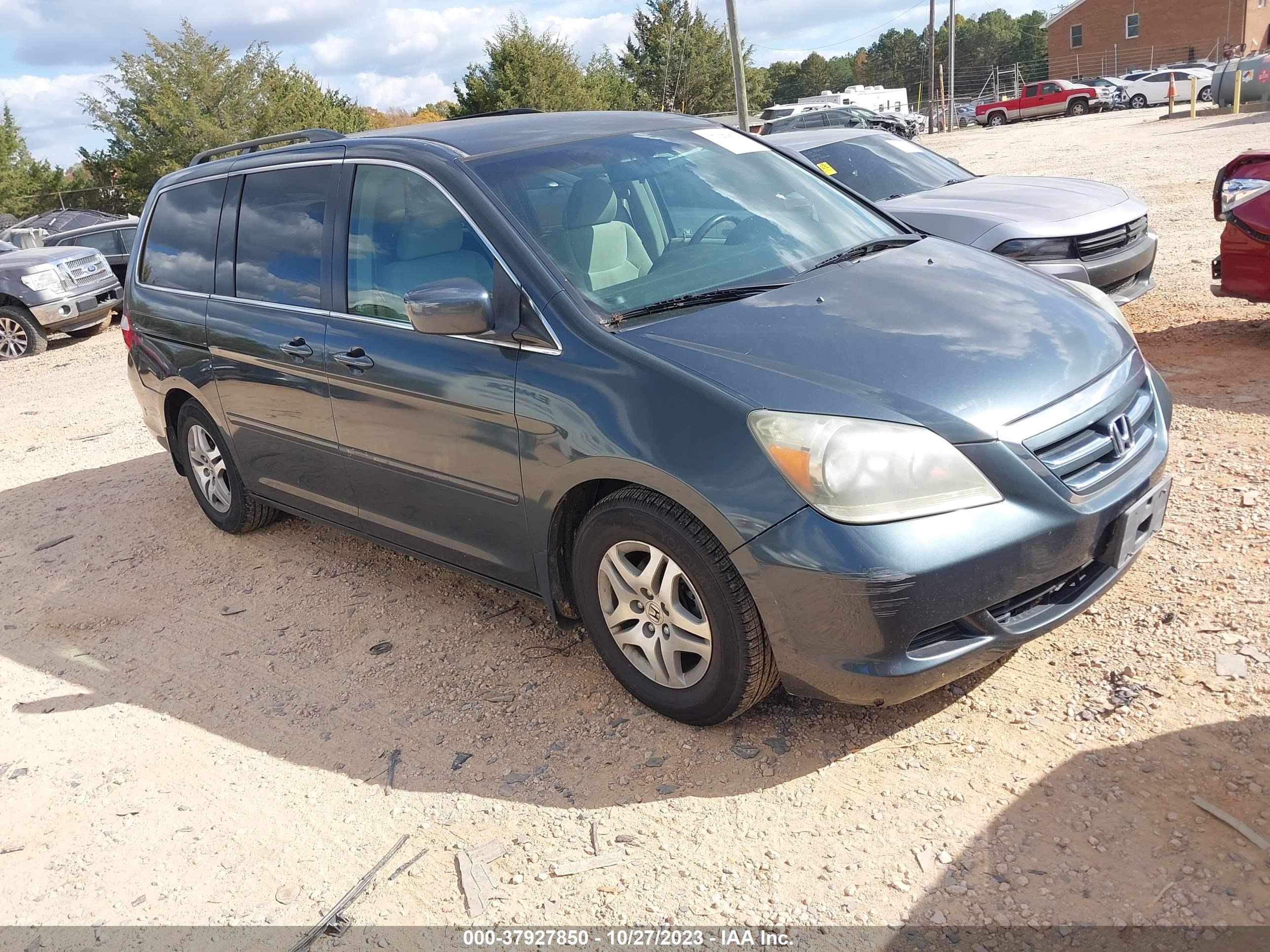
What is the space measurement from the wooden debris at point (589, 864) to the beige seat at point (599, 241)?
177 centimetres

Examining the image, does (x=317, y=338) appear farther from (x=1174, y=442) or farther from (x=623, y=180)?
(x=1174, y=442)

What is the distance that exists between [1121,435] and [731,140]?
2147 mm

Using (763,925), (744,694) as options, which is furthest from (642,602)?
(763,925)

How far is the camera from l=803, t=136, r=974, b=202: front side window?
27.1 ft

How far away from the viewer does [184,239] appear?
5367 mm

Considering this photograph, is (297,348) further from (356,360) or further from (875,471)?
(875,471)

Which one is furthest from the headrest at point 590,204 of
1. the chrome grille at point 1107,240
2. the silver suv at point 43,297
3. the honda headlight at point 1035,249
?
the silver suv at point 43,297

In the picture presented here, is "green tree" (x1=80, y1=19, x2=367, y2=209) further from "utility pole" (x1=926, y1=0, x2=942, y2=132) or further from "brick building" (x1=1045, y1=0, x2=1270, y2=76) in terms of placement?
"brick building" (x1=1045, y1=0, x2=1270, y2=76)

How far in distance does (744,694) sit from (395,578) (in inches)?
91.3

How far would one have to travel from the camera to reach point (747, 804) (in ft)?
10.0

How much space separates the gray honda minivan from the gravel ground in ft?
1.06

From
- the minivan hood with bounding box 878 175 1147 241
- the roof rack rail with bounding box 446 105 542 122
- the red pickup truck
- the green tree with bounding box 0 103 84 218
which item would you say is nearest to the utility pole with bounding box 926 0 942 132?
the red pickup truck

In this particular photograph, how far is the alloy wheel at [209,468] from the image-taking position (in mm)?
5590

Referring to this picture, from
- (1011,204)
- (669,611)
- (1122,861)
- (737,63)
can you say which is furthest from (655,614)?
(737,63)
